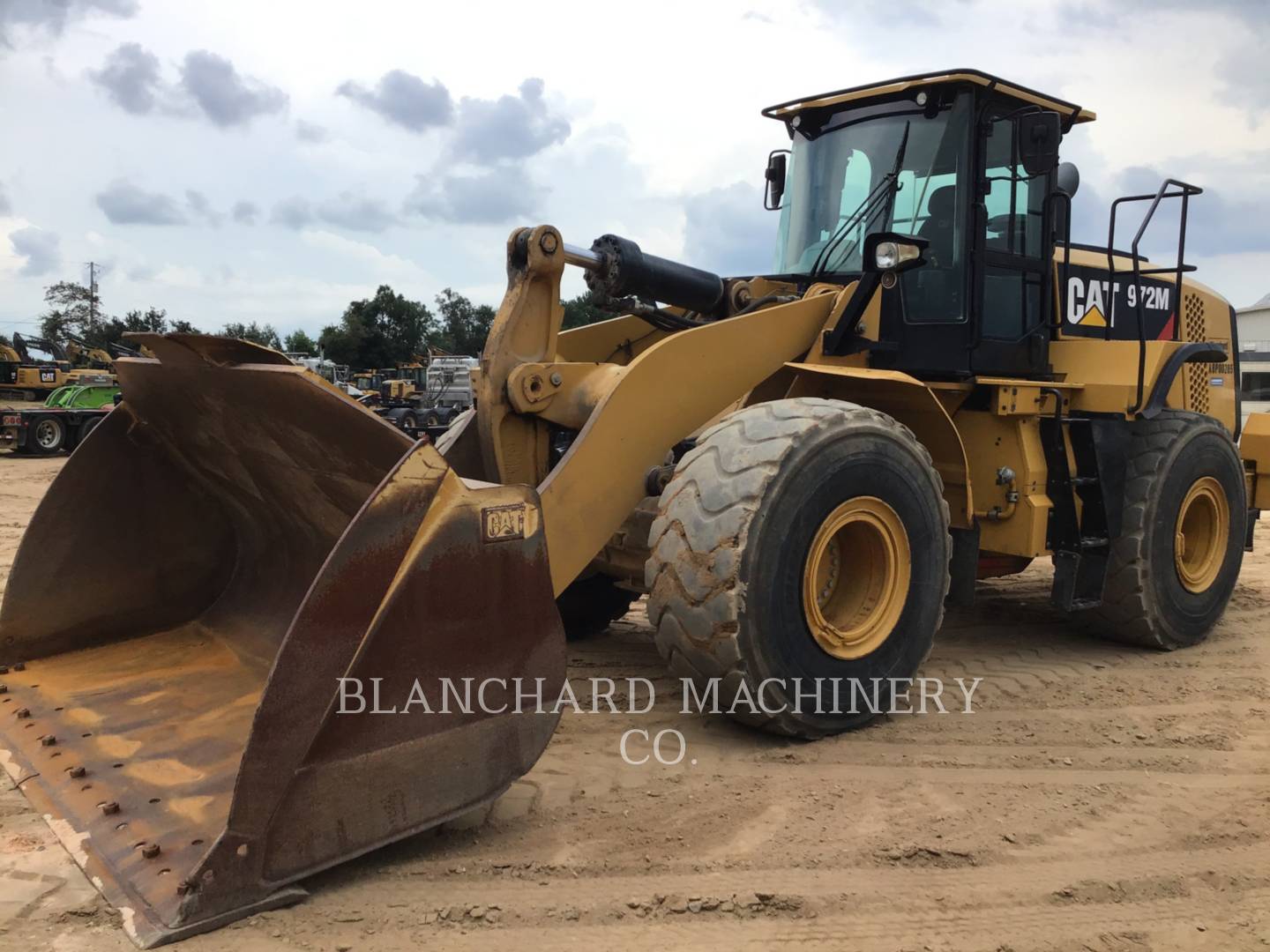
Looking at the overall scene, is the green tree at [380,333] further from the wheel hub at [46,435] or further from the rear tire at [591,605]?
the rear tire at [591,605]

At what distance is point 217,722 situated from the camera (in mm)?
3533

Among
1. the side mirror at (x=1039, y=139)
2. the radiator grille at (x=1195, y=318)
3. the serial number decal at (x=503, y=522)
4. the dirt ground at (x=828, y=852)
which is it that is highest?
the side mirror at (x=1039, y=139)

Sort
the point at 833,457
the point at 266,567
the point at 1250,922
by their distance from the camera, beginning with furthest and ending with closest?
the point at 266,567 < the point at 833,457 < the point at 1250,922

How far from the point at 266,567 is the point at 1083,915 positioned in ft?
10.9

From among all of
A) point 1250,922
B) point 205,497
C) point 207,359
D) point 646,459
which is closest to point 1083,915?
point 1250,922

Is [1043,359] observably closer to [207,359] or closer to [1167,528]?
[1167,528]

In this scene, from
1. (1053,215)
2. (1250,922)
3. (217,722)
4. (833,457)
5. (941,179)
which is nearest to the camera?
(1250,922)

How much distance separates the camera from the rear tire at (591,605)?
17.6ft

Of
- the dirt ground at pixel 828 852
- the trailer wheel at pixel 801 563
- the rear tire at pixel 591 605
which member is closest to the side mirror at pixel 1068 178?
the trailer wheel at pixel 801 563

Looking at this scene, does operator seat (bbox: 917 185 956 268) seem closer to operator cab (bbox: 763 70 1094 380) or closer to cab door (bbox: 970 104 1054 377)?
operator cab (bbox: 763 70 1094 380)

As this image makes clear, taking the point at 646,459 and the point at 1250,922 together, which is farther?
the point at 646,459

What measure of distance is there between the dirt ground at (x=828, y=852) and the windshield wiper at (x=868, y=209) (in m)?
2.19

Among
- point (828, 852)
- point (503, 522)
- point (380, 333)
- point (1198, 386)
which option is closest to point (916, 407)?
point (828, 852)

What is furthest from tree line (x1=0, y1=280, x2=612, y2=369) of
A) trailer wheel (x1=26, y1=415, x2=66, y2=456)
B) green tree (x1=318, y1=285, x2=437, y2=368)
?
trailer wheel (x1=26, y1=415, x2=66, y2=456)
